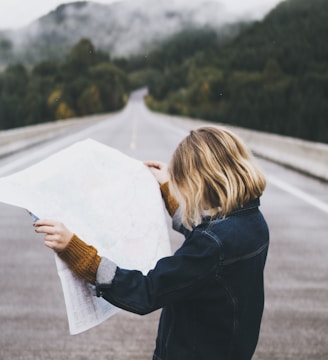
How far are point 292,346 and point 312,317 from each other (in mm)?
674

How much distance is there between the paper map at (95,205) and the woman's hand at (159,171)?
0.20 meters

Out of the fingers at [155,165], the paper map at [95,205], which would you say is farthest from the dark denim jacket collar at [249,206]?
the fingers at [155,165]

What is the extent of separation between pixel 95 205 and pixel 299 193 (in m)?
9.92

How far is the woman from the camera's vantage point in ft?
6.15

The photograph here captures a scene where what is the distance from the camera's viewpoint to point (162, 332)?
212cm

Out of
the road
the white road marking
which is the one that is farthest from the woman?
the white road marking

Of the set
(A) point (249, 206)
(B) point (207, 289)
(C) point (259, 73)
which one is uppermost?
(A) point (249, 206)

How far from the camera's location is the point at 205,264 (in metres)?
1.88

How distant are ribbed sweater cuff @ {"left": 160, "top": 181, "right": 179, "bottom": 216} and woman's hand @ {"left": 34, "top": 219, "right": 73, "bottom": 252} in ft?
2.35

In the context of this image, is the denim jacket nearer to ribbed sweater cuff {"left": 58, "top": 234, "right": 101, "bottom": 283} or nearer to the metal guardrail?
ribbed sweater cuff {"left": 58, "top": 234, "right": 101, "bottom": 283}

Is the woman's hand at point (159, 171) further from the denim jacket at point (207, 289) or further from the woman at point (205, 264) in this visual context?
the denim jacket at point (207, 289)

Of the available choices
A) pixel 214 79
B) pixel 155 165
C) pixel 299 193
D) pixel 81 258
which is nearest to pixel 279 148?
pixel 299 193

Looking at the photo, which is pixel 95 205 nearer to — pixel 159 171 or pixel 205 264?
pixel 205 264

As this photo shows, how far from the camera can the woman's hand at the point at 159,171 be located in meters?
2.58
